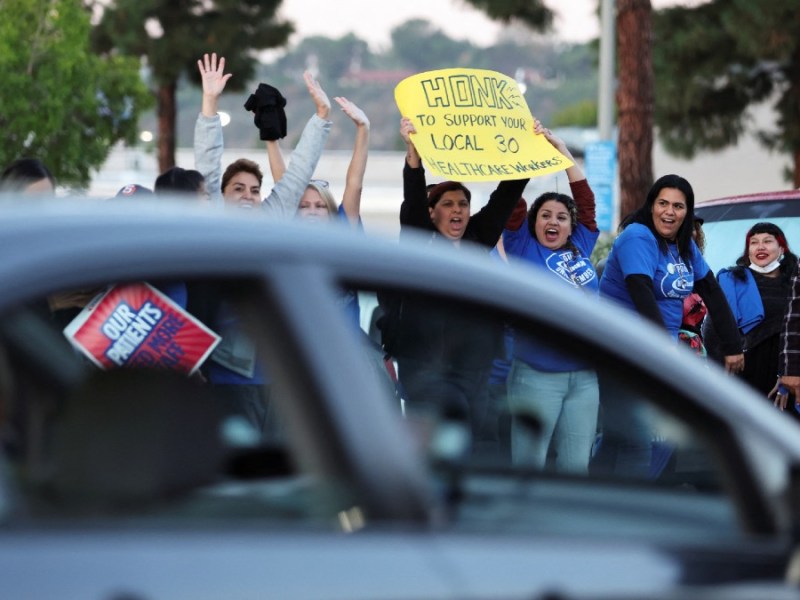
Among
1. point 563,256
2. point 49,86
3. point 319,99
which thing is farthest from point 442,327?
point 49,86

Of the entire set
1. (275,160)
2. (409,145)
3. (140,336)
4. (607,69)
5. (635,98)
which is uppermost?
(607,69)

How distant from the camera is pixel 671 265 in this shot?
7977 millimetres

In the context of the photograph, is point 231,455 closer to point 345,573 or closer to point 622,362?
point 345,573

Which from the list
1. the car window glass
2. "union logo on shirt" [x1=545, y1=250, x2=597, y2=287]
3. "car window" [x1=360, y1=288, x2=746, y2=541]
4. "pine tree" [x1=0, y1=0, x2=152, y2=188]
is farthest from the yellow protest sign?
"pine tree" [x1=0, y1=0, x2=152, y2=188]

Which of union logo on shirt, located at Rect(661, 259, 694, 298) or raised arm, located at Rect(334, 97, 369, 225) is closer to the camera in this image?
raised arm, located at Rect(334, 97, 369, 225)

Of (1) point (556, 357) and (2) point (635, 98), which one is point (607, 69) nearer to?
(2) point (635, 98)

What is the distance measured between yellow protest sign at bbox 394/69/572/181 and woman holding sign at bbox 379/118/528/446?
13 centimetres

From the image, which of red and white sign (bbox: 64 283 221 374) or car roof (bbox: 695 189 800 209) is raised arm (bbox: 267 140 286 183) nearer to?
red and white sign (bbox: 64 283 221 374)

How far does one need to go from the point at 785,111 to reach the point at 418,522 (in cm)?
2686

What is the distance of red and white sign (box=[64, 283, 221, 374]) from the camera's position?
398cm

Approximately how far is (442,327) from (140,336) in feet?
7.37

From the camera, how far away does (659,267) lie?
7949mm

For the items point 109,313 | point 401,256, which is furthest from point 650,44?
point 401,256

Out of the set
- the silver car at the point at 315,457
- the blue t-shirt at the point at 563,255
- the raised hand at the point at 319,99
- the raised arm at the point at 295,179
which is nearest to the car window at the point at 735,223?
the blue t-shirt at the point at 563,255
